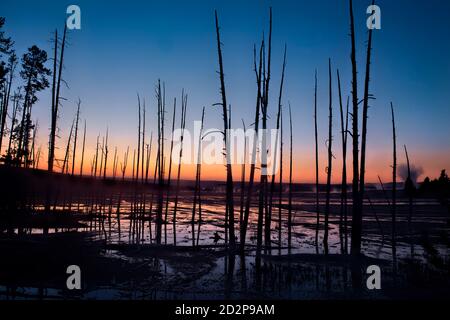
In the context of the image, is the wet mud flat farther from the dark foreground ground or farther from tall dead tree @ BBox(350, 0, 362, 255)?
tall dead tree @ BBox(350, 0, 362, 255)

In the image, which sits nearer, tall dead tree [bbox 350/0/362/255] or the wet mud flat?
the wet mud flat

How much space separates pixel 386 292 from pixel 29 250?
11773 mm

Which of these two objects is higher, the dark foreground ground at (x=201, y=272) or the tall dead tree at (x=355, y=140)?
the tall dead tree at (x=355, y=140)

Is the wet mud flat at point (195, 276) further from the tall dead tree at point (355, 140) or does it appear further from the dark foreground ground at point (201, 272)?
the tall dead tree at point (355, 140)

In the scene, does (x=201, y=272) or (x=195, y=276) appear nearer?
(x=195, y=276)

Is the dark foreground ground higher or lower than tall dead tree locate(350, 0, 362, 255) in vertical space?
lower

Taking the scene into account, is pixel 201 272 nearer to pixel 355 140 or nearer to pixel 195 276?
pixel 195 276

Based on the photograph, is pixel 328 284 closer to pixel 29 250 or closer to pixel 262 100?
pixel 262 100

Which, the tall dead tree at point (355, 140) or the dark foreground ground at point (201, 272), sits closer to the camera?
the dark foreground ground at point (201, 272)

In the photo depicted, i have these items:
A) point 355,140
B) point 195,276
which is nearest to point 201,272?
point 195,276

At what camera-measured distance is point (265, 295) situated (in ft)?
30.5

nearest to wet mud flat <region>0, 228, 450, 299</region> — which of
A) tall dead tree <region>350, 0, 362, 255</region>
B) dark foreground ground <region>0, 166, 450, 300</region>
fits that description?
dark foreground ground <region>0, 166, 450, 300</region>

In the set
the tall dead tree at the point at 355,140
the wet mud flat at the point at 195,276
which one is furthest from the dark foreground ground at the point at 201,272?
the tall dead tree at the point at 355,140
